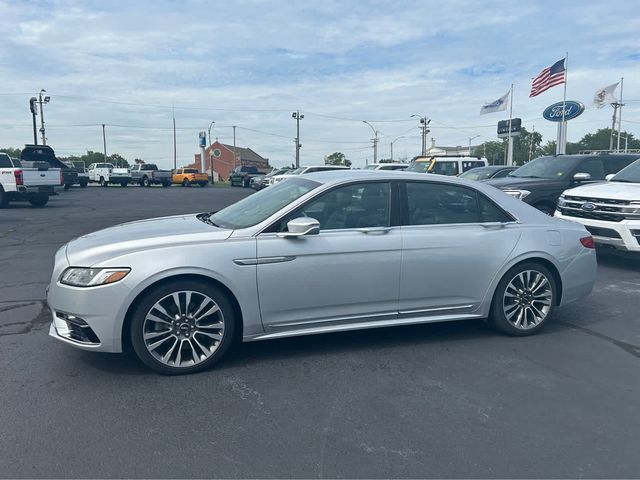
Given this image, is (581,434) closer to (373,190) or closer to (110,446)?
(373,190)

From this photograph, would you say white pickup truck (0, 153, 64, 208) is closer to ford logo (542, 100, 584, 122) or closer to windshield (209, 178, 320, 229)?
windshield (209, 178, 320, 229)

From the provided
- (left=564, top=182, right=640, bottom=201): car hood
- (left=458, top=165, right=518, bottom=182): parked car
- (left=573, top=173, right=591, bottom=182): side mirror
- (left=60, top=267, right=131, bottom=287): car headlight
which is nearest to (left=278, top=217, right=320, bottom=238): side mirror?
(left=60, top=267, right=131, bottom=287): car headlight

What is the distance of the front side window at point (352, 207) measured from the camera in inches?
179

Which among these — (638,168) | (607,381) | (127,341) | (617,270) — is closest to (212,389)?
(127,341)

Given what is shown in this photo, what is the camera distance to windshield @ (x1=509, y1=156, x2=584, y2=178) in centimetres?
1119

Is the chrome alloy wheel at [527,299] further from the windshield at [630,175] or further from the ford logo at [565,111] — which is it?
the ford logo at [565,111]

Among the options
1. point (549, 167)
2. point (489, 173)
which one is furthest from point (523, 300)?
point (489, 173)

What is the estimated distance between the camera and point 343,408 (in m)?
3.62

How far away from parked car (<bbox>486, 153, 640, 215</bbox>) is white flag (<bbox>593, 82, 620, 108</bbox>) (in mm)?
37073

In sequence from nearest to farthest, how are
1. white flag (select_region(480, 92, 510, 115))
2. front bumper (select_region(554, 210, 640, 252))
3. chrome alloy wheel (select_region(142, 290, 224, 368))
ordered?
chrome alloy wheel (select_region(142, 290, 224, 368)) < front bumper (select_region(554, 210, 640, 252)) < white flag (select_region(480, 92, 510, 115))

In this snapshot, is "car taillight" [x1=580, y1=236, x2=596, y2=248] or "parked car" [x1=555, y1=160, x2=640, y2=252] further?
"parked car" [x1=555, y1=160, x2=640, y2=252]

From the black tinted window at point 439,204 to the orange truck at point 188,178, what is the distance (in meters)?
45.3

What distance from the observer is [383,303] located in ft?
15.2

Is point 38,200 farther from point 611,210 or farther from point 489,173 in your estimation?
point 611,210
